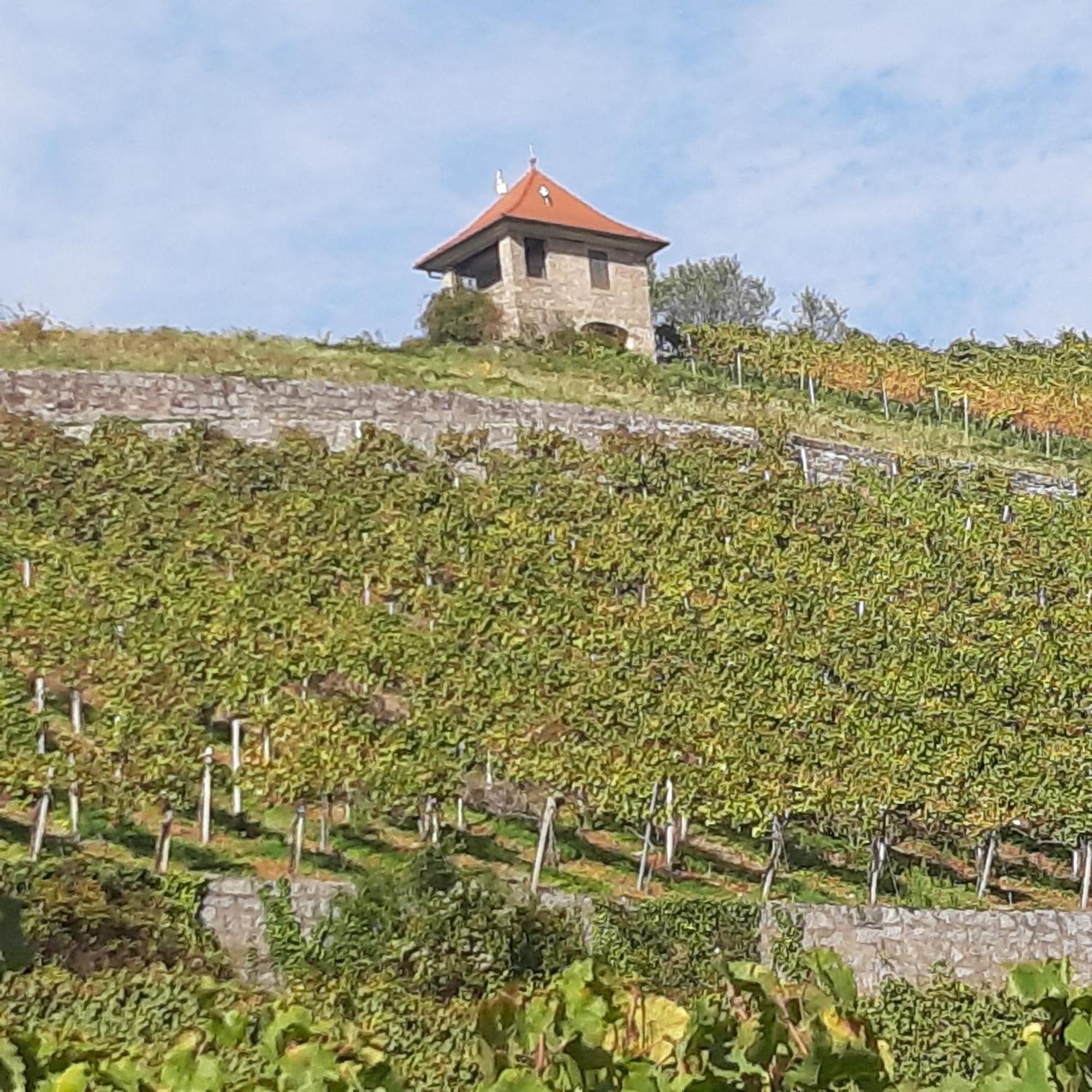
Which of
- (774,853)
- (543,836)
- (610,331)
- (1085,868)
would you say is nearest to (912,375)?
(610,331)

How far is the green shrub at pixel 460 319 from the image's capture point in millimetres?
24250

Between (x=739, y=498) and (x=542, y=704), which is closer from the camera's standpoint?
(x=542, y=704)

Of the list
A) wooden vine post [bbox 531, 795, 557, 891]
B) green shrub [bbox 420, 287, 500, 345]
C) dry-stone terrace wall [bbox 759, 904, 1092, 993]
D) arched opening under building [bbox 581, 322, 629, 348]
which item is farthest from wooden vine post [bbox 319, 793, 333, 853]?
arched opening under building [bbox 581, 322, 629, 348]

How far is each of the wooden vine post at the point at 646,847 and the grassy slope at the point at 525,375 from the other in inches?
213

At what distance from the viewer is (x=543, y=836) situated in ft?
44.2

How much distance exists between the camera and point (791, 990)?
3250mm

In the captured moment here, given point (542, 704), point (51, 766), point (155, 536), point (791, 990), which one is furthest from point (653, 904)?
point (791, 990)

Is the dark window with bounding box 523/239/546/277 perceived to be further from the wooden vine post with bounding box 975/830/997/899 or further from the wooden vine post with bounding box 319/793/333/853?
the wooden vine post with bounding box 319/793/333/853

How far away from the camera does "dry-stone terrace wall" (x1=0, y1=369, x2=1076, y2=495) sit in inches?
643

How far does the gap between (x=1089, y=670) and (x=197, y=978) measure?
10751 millimetres

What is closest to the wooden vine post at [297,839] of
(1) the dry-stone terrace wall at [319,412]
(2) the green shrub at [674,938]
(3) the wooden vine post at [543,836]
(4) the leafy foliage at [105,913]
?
(4) the leafy foliage at [105,913]

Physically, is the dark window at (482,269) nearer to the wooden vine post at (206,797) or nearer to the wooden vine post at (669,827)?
the wooden vine post at (669,827)

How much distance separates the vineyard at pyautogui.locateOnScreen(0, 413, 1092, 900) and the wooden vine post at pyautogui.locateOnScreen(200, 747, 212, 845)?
3cm

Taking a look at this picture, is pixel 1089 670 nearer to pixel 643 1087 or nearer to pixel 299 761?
pixel 299 761
